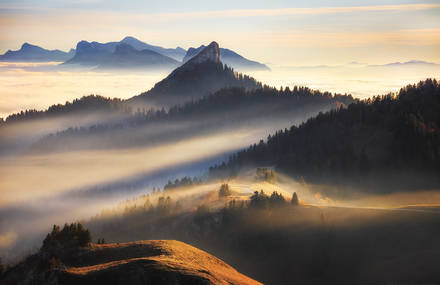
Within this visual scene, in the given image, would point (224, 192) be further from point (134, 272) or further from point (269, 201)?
point (134, 272)

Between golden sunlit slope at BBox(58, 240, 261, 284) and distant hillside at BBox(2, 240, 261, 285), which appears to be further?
distant hillside at BBox(2, 240, 261, 285)

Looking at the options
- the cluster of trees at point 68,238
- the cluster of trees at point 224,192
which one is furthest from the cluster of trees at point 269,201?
the cluster of trees at point 68,238

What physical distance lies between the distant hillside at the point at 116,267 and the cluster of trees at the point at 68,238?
4.74 feet

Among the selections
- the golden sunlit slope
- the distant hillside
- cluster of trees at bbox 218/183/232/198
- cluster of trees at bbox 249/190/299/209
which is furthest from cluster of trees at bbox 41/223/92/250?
cluster of trees at bbox 218/183/232/198

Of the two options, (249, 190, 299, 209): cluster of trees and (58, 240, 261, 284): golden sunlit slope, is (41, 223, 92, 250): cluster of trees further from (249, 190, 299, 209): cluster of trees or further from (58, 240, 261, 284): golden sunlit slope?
(249, 190, 299, 209): cluster of trees

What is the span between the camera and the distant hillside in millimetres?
51000

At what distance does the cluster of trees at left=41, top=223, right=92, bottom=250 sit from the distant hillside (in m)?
1.44

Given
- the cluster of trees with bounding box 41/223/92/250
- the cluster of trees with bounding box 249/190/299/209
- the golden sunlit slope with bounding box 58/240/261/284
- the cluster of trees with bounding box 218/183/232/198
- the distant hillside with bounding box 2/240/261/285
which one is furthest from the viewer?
the cluster of trees with bounding box 218/183/232/198

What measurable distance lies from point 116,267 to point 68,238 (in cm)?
2053

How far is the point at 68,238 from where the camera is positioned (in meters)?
69.0

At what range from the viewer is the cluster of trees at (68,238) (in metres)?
67.2

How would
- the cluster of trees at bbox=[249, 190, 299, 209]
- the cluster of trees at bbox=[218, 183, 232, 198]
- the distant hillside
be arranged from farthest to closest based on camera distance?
the cluster of trees at bbox=[218, 183, 232, 198]
the cluster of trees at bbox=[249, 190, 299, 209]
the distant hillside

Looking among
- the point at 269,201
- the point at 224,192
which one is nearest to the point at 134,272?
the point at 269,201

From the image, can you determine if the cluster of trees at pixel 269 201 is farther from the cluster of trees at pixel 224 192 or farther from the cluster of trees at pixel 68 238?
the cluster of trees at pixel 68 238
